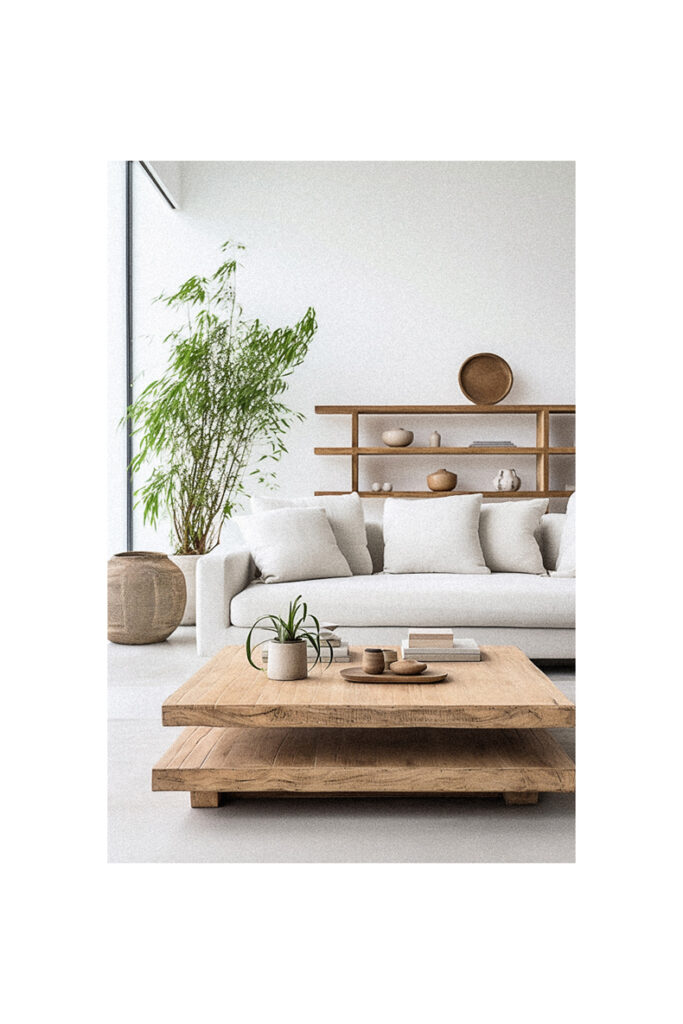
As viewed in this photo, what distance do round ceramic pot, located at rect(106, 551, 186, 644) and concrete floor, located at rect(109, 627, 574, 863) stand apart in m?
2.12

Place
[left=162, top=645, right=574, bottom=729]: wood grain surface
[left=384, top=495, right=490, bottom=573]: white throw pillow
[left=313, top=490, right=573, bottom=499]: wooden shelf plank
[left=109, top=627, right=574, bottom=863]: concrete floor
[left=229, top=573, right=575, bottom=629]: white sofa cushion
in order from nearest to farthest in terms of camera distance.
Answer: [left=109, top=627, right=574, bottom=863]: concrete floor, [left=162, top=645, right=574, bottom=729]: wood grain surface, [left=229, top=573, right=575, bottom=629]: white sofa cushion, [left=384, top=495, right=490, bottom=573]: white throw pillow, [left=313, top=490, right=573, bottom=499]: wooden shelf plank

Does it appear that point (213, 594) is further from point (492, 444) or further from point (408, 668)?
point (492, 444)

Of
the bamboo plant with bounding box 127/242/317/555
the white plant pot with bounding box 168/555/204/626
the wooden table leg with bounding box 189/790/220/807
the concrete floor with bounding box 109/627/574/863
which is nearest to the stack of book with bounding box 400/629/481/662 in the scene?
the concrete floor with bounding box 109/627/574/863

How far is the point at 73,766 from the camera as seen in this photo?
4.69 ft

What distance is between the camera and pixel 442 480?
613 cm

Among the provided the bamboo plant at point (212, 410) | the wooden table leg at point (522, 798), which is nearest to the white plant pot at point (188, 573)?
the bamboo plant at point (212, 410)

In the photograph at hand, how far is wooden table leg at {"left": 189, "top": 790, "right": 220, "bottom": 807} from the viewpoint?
2.44 meters

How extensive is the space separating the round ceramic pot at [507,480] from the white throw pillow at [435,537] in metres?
1.41

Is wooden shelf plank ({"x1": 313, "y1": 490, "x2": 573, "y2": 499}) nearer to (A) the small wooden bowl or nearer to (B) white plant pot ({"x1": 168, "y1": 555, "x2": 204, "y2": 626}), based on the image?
(B) white plant pot ({"x1": 168, "y1": 555, "x2": 204, "y2": 626})

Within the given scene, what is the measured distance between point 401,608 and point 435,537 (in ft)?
2.16
